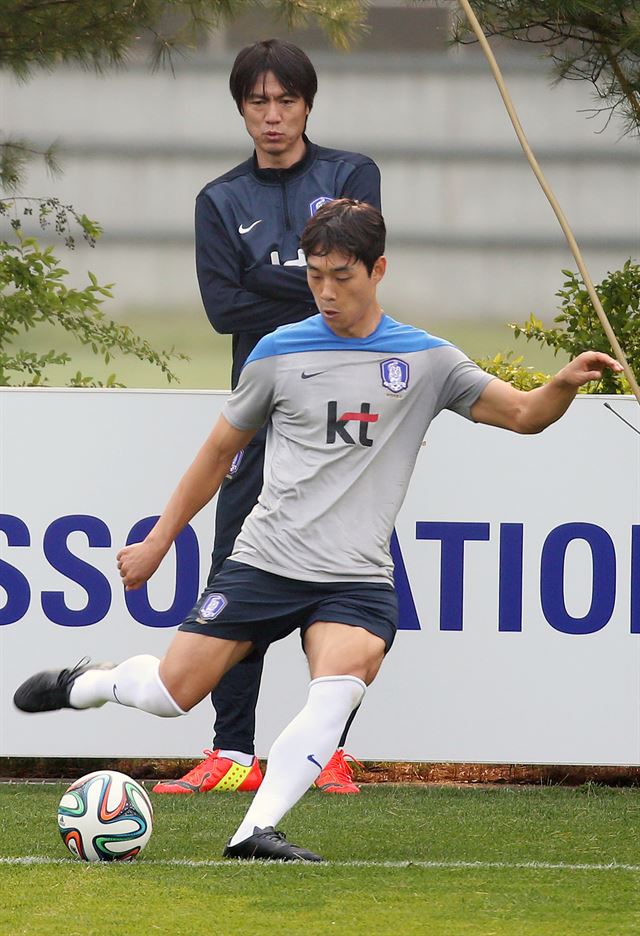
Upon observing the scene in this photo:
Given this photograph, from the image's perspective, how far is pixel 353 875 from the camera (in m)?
3.90

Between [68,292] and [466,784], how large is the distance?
2.60m

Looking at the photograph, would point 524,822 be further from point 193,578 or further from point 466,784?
point 193,578

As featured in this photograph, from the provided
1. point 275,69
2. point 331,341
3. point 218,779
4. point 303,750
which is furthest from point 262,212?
point 303,750

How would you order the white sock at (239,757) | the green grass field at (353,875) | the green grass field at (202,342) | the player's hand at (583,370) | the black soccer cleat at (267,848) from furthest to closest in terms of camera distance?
the green grass field at (202,342) < the white sock at (239,757) < the black soccer cleat at (267,848) < the player's hand at (583,370) < the green grass field at (353,875)

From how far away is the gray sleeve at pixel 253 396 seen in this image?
4098mm

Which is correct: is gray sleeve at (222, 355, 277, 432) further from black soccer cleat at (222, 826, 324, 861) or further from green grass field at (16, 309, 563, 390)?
green grass field at (16, 309, 563, 390)

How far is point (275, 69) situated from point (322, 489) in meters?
1.63

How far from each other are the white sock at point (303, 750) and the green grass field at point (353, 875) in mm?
151

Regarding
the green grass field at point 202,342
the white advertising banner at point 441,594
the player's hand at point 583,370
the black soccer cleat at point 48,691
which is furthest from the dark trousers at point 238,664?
the green grass field at point 202,342

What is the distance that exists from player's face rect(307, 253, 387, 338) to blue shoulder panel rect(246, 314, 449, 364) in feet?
0.10

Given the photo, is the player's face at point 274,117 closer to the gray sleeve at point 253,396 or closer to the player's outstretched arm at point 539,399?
the gray sleeve at point 253,396

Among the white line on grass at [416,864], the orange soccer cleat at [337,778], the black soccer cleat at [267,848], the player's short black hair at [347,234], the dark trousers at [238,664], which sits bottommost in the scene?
the orange soccer cleat at [337,778]

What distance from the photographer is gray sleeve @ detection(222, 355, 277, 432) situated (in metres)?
4.10

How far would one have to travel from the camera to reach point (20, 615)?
5.48 meters
